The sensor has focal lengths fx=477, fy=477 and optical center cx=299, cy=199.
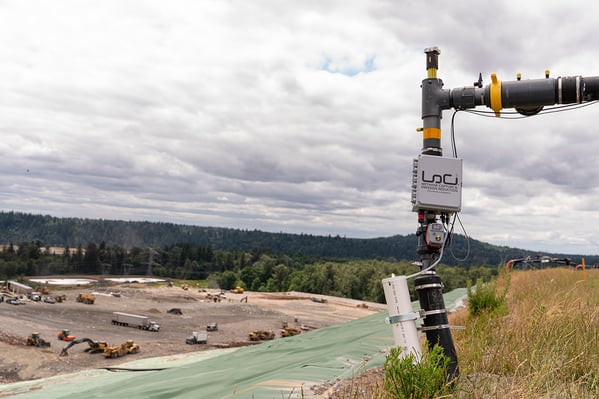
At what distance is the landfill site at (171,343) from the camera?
7.28 m

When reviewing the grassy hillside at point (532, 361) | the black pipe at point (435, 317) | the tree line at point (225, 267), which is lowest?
the tree line at point (225, 267)

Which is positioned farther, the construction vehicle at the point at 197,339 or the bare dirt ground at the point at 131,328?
the construction vehicle at the point at 197,339

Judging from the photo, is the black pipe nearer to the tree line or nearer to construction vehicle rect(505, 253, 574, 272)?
construction vehicle rect(505, 253, 574, 272)

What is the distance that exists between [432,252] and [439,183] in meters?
0.70

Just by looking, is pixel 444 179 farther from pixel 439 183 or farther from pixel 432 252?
pixel 432 252

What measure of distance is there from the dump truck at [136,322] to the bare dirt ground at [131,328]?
50cm

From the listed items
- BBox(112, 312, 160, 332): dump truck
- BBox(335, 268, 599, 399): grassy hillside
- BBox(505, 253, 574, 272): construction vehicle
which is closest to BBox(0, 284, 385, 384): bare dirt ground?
BBox(112, 312, 160, 332): dump truck

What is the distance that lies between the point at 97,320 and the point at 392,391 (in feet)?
116

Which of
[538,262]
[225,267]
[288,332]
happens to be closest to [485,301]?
[538,262]

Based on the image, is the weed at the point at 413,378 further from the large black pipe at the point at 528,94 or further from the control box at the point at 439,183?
the large black pipe at the point at 528,94

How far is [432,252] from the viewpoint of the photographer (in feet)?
15.9

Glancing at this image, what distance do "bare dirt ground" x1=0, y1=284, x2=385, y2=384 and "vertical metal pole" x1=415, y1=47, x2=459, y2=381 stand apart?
58.3 ft

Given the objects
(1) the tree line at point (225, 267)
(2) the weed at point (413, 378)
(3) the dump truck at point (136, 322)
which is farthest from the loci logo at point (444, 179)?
(1) the tree line at point (225, 267)

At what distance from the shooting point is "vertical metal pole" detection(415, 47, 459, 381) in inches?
183
